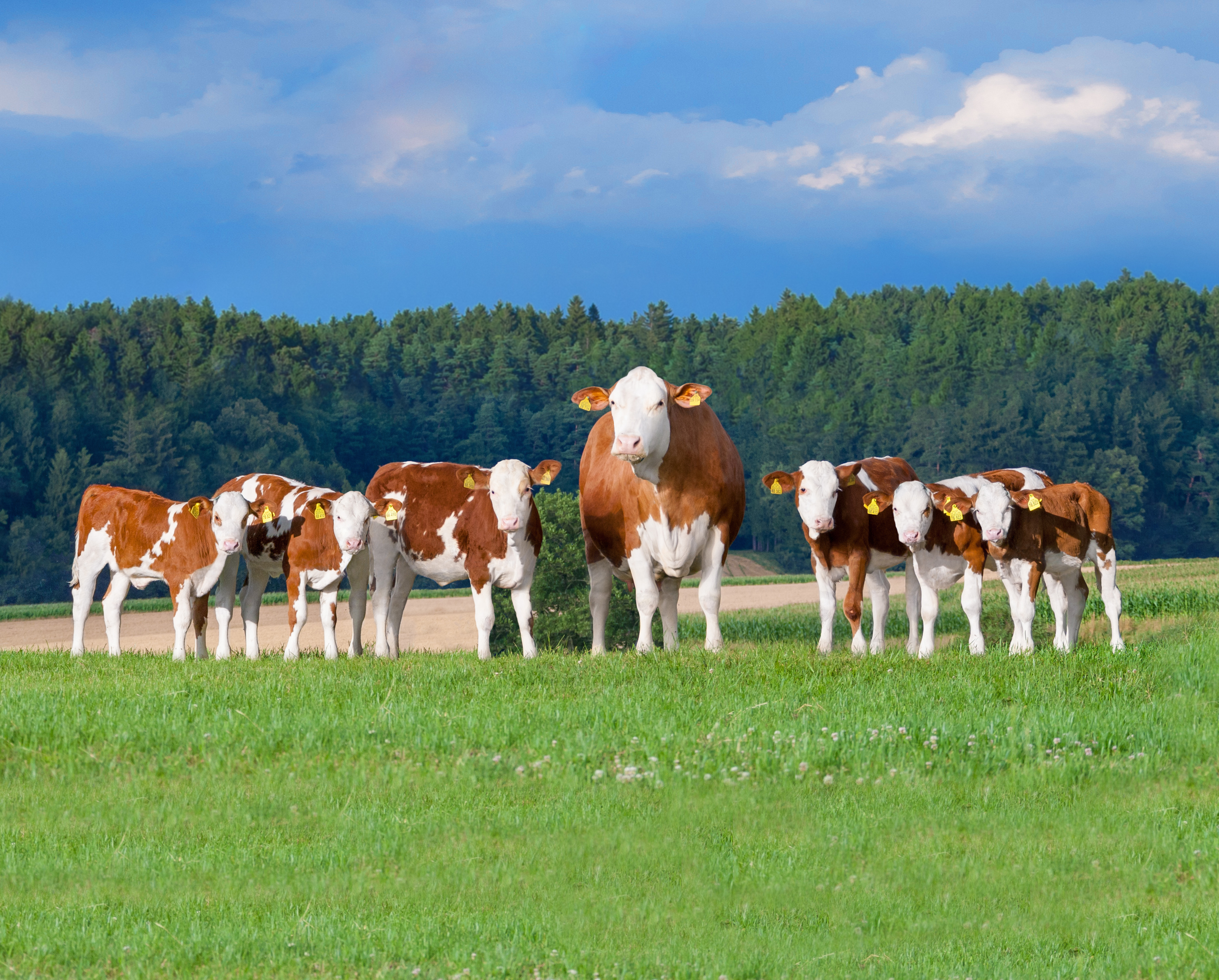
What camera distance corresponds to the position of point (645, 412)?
12805 millimetres

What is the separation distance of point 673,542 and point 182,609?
6.30 metres

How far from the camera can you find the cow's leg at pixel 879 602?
1491 cm

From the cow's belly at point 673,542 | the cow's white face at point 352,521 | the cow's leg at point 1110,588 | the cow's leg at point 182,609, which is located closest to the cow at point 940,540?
the cow's leg at point 1110,588

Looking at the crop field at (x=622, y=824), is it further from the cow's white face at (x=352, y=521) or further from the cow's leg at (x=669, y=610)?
the cow's leg at (x=669, y=610)

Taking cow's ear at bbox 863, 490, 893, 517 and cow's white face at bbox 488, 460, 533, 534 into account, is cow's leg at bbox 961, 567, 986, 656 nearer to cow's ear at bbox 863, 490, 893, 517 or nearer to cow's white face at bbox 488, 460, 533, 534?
cow's ear at bbox 863, 490, 893, 517

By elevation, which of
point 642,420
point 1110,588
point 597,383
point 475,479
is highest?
point 597,383

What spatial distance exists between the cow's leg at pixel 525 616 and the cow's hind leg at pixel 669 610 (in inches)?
61.5

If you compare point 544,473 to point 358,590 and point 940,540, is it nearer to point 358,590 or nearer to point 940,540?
point 358,590

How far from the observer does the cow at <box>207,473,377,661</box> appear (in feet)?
47.9

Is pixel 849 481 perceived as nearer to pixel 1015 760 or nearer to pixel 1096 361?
pixel 1015 760

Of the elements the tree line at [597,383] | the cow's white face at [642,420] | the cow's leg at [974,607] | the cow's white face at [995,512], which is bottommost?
the cow's leg at [974,607]

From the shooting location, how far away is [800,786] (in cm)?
848

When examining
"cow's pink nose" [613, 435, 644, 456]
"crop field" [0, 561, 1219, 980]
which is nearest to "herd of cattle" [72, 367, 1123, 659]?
"cow's pink nose" [613, 435, 644, 456]

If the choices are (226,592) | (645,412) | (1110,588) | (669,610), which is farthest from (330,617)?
(1110,588)
